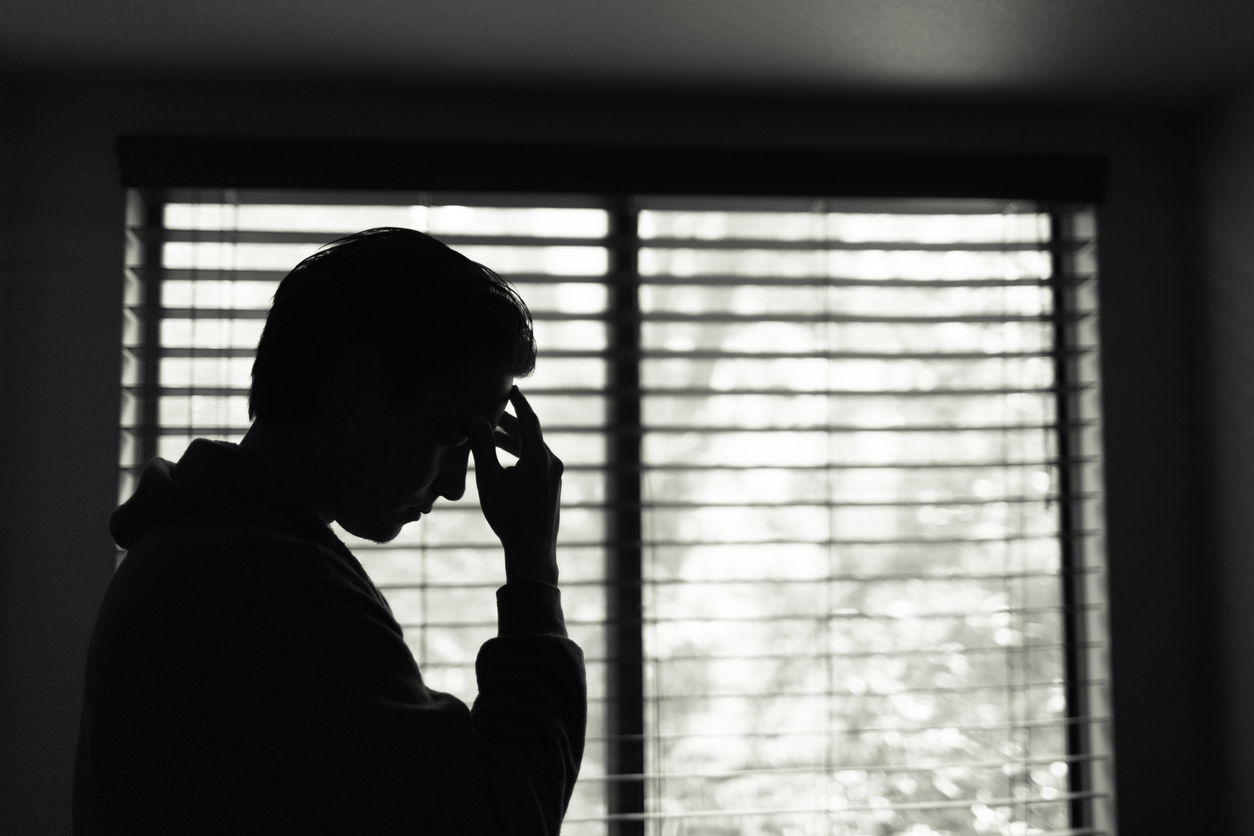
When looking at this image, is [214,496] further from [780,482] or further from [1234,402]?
[1234,402]

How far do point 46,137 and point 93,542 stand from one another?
1.81ft

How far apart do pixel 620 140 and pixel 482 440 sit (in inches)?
33.7

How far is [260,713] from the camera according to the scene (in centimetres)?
41

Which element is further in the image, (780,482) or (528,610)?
(780,482)

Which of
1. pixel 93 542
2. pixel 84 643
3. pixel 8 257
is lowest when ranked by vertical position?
pixel 84 643

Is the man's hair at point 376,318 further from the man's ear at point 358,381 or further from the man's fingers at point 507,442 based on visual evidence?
the man's fingers at point 507,442

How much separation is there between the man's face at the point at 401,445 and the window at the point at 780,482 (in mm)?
671

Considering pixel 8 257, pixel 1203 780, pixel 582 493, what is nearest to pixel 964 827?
pixel 1203 780

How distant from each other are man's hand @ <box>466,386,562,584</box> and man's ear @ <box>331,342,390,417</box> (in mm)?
64

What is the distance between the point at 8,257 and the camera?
109cm

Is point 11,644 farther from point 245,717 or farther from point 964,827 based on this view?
point 964,827

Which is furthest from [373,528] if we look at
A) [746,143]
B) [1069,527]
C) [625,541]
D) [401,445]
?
[1069,527]

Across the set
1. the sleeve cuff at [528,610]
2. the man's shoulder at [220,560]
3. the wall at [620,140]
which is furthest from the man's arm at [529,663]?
the wall at [620,140]

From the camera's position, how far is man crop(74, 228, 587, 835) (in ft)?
1.35
